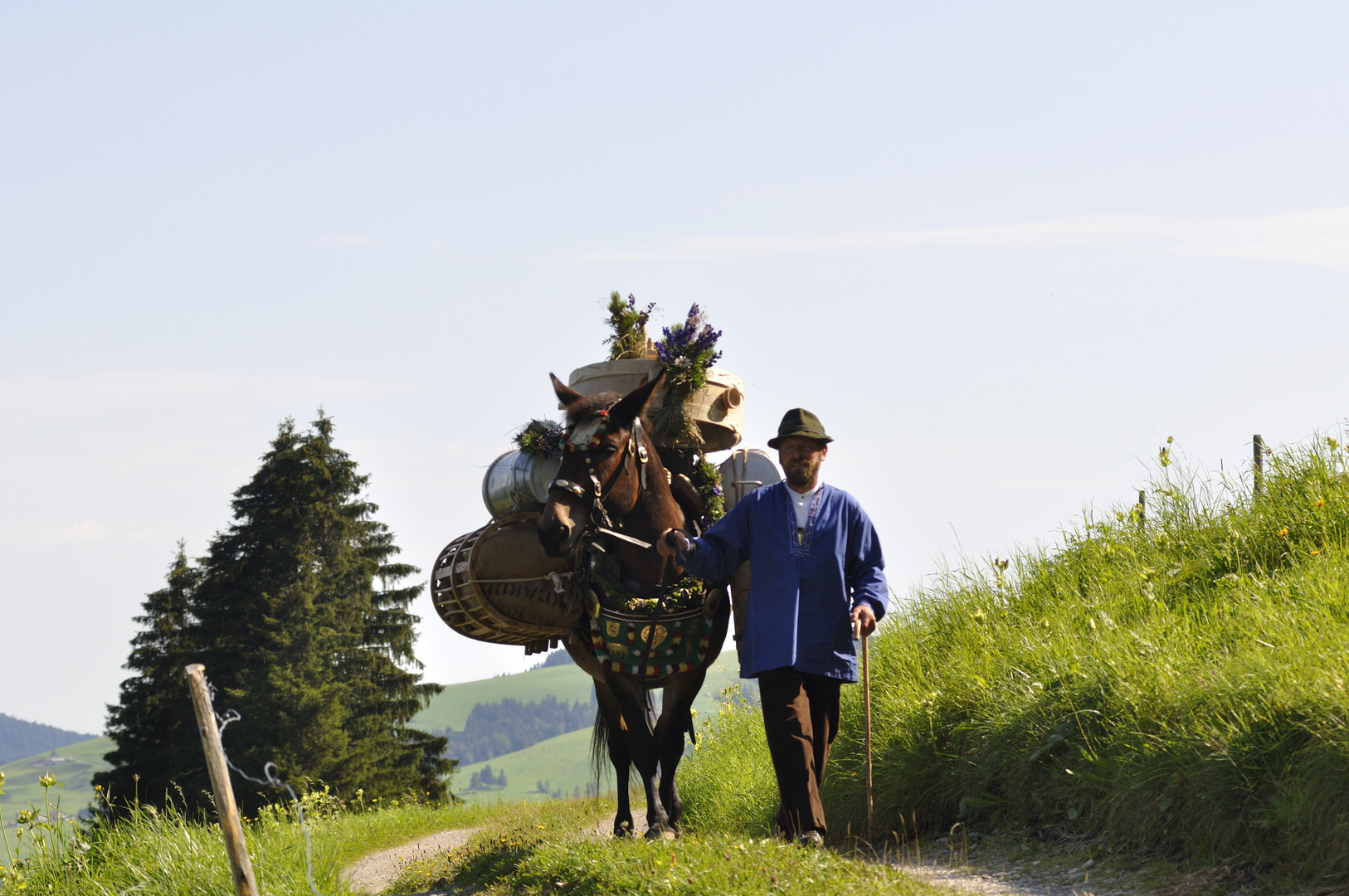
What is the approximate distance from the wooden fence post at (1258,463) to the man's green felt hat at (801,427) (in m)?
4.33

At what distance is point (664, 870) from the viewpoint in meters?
5.86

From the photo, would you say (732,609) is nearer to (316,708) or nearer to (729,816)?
(729,816)

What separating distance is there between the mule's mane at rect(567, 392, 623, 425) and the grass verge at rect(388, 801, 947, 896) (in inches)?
99.9

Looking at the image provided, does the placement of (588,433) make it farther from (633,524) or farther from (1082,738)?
(1082,738)

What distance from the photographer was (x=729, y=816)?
392 inches

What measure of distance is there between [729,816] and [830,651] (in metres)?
4.21

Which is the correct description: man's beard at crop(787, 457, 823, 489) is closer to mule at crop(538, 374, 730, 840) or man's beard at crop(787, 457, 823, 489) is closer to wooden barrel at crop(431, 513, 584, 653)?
mule at crop(538, 374, 730, 840)

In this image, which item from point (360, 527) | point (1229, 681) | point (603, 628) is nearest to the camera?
point (1229, 681)

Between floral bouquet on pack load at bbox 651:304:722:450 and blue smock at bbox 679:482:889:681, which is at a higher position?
floral bouquet on pack load at bbox 651:304:722:450

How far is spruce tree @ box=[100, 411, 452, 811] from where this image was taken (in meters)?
28.4

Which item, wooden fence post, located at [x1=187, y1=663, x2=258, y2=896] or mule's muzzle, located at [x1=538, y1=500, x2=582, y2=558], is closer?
wooden fence post, located at [x1=187, y1=663, x2=258, y2=896]

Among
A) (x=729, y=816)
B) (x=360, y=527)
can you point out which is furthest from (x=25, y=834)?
(x=360, y=527)

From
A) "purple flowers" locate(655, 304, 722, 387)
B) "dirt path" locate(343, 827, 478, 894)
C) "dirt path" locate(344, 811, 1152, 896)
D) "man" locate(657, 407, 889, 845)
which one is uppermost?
"purple flowers" locate(655, 304, 722, 387)

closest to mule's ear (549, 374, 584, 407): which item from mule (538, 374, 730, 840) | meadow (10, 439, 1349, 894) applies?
mule (538, 374, 730, 840)
